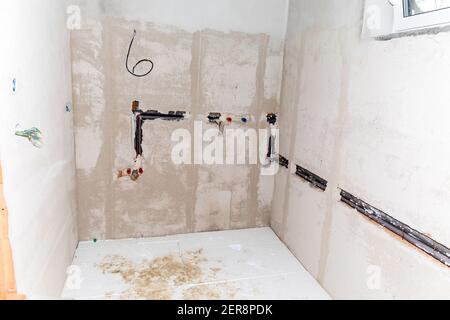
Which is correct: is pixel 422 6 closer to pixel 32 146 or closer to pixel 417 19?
pixel 417 19

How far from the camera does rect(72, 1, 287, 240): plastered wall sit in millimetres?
2566

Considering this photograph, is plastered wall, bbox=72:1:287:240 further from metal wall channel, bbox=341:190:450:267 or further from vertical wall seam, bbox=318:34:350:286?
metal wall channel, bbox=341:190:450:267

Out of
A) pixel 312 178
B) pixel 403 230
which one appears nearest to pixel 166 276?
pixel 312 178

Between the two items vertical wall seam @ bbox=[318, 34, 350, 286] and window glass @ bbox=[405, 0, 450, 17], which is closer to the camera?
window glass @ bbox=[405, 0, 450, 17]

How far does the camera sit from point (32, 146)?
1.55 meters

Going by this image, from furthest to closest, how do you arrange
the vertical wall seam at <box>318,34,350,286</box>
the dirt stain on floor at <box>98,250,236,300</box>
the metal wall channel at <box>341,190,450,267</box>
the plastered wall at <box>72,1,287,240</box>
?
the plastered wall at <box>72,1,287,240</box> < the dirt stain on floor at <box>98,250,236,300</box> < the vertical wall seam at <box>318,34,350,286</box> < the metal wall channel at <box>341,190,450,267</box>

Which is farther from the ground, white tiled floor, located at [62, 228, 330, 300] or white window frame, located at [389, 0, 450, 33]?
white window frame, located at [389, 0, 450, 33]

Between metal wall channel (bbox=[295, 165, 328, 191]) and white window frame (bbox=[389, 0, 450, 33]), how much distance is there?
109 cm

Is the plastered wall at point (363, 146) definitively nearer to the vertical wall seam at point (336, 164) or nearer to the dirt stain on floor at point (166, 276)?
the vertical wall seam at point (336, 164)

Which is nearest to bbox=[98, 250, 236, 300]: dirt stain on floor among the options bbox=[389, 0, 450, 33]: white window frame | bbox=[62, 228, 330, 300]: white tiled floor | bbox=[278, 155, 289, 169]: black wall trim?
bbox=[62, 228, 330, 300]: white tiled floor

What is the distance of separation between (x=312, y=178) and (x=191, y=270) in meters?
1.16

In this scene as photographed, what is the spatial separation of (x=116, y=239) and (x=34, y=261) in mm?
1342

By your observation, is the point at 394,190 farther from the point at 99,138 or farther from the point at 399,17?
the point at 99,138

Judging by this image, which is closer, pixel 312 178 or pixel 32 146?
pixel 32 146
